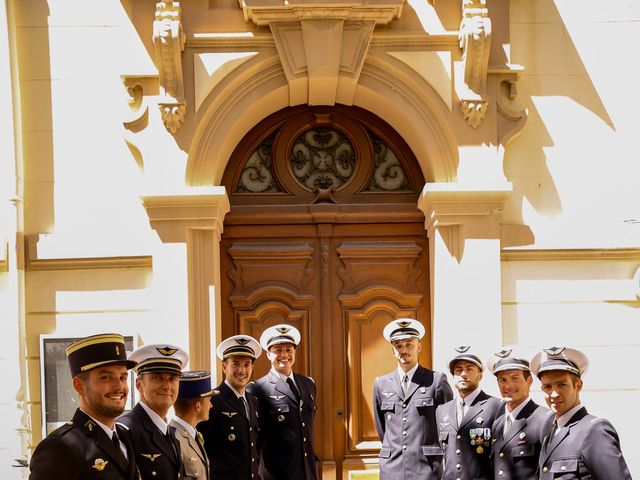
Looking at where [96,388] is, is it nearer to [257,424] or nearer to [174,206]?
[257,424]

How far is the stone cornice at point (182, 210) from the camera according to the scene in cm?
818

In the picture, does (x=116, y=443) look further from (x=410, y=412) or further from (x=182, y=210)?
(x=182, y=210)

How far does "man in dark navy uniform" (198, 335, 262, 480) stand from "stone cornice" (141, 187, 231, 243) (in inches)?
52.7

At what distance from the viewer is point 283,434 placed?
762 cm

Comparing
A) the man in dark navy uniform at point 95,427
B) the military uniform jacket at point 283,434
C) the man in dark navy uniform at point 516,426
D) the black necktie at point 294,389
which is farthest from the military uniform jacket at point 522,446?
the man in dark navy uniform at point 95,427

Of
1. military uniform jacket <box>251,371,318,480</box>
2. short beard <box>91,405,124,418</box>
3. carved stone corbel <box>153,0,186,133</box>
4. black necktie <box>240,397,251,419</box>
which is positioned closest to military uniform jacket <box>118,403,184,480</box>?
short beard <box>91,405,124,418</box>

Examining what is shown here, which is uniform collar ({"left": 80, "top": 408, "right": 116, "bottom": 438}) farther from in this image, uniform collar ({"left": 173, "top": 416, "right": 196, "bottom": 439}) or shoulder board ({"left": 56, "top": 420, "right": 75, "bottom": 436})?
uniform collar ({"left": 173, "top": 416, "right": 196, "bottom": 439})

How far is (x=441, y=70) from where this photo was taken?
27.7 feet

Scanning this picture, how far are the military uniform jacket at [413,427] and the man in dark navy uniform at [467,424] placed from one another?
0.35 meters

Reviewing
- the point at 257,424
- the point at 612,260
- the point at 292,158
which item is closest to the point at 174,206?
the point at 292,158

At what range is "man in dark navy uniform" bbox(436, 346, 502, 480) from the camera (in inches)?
276

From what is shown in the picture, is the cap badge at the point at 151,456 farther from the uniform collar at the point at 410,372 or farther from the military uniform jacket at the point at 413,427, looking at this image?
the uniform collar at the point at 410,372

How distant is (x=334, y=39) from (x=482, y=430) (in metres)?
3.25

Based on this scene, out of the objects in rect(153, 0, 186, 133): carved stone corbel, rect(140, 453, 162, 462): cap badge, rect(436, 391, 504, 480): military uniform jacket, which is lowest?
rect(436, 391, 504, 480): military uniform jacket
